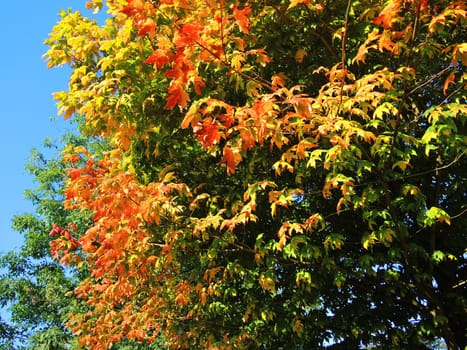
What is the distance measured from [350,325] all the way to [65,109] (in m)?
4.40

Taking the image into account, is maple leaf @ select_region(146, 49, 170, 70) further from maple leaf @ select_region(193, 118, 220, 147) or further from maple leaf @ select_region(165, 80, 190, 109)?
maple leaf @ select_region(193, 118, 220, 147)

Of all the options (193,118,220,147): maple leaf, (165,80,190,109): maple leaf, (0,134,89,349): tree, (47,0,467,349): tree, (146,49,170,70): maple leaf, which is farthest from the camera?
(0,134,89,349): tree

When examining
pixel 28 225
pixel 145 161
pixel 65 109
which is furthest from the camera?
pixel 28 225

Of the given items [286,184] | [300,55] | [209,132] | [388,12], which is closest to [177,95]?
[209,132]

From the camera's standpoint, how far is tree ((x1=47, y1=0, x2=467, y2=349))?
15.0 feet

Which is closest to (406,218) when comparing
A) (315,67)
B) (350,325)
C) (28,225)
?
(350,325)

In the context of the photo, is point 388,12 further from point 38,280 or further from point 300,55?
point 38,280

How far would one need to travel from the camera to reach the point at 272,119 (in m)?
3.67

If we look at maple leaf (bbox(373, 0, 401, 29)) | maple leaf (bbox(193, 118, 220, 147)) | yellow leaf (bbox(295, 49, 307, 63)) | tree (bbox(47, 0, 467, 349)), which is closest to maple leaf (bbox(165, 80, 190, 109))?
maple leaf (bbox(193, 118, 220, 147))

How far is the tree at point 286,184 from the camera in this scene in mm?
4586

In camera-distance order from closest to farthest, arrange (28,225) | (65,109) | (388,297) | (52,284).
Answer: (65,109)
(388,297)
(52,284)
(28,225)

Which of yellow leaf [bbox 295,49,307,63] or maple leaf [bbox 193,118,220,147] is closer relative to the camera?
maple leaf [bbox 193,118,220,147]

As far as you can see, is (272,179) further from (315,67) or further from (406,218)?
(406,218)

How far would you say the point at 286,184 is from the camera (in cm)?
546
